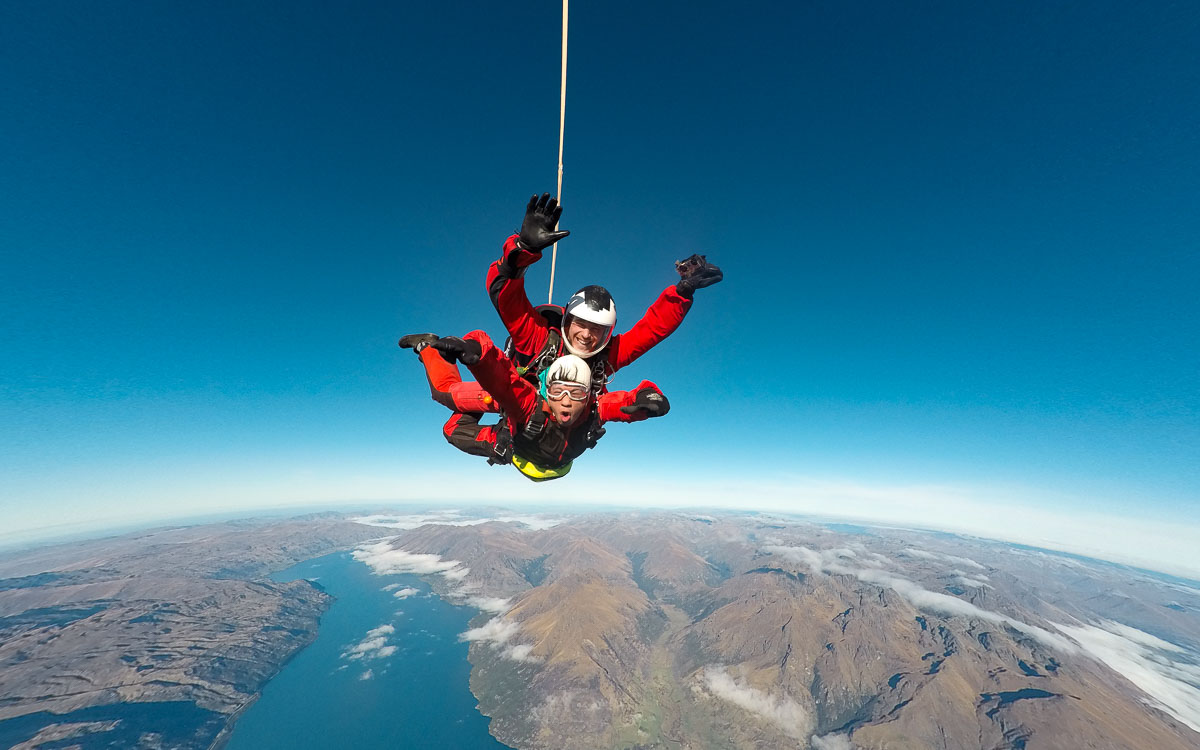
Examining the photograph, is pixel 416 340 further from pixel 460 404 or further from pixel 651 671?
pixel 651 671

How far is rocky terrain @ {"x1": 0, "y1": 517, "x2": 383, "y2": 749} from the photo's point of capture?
104 metres

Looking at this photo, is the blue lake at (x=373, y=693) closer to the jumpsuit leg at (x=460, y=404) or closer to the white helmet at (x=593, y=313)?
the jumpsuit leg at (x=460, y=404)

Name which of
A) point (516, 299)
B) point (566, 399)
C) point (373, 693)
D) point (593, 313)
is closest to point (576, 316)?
point (593, 313)

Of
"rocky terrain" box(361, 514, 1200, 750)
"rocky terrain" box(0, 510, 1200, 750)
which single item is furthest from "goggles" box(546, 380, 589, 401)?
"rocky terrain" box(361, 514, 1200, 750)

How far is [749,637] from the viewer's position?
551 ft

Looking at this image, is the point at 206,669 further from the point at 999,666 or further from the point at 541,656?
the point at 999,666

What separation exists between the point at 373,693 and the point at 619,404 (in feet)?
529

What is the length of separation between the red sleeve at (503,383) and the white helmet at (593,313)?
807 millimetres

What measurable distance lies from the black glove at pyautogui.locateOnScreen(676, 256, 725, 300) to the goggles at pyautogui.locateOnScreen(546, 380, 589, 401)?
1.79 meters

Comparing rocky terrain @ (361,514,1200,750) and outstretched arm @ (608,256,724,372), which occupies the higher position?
outstretched arm @ (608,256,724,372)

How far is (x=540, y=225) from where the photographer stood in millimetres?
3703

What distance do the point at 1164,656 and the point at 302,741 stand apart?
35801 centimetres

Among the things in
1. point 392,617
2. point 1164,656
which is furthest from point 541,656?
point 1164,656

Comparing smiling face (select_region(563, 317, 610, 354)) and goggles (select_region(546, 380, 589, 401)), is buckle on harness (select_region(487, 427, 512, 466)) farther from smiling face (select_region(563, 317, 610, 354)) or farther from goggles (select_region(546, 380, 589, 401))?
smiling face (select_region(563, 317, 610, 354))
